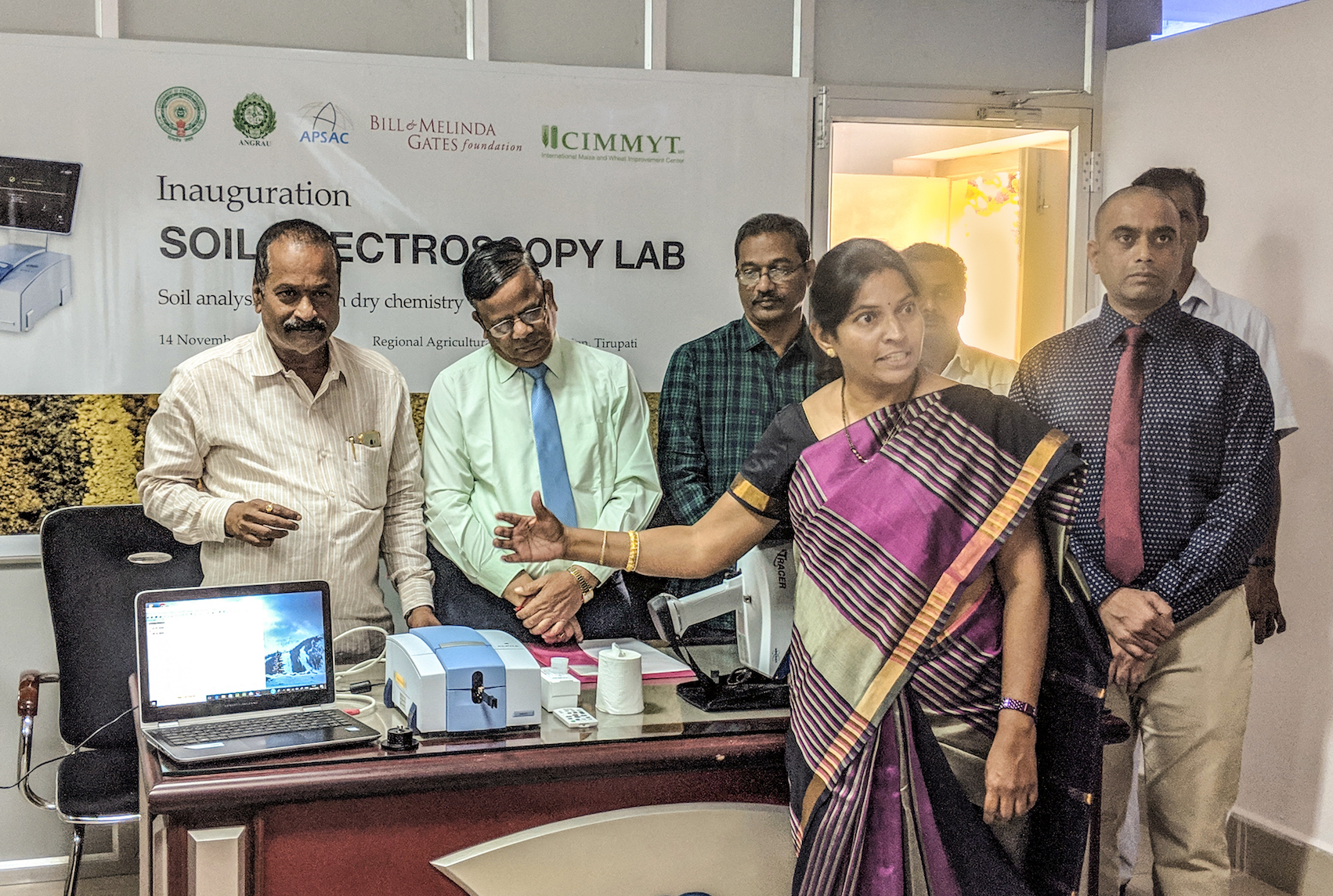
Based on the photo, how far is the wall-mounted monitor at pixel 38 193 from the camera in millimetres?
2934

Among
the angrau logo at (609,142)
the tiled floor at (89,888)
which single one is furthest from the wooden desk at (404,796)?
the angrau logo at (609,142)

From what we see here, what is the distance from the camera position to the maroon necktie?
2369mm

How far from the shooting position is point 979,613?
1793mm

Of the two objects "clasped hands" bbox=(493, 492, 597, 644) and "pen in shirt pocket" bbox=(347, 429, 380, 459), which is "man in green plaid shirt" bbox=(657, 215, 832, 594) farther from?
"pen in shirt pocket" bbox=(347, 429, 380, 459)

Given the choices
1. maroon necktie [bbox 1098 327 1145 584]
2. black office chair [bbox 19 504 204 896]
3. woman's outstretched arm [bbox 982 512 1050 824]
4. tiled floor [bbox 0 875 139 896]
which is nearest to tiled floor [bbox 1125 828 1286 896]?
tiled floor [bbox 0 875 139 896]

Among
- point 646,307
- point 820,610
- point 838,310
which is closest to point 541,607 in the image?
point 820,610

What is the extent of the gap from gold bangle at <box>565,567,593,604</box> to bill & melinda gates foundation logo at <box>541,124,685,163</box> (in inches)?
52.6

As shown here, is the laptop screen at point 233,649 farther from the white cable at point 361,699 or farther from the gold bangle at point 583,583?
the gold bangle at point 583,583

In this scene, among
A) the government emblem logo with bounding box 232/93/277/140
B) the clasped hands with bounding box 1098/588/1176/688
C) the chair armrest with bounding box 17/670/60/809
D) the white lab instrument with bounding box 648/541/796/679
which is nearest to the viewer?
the white lab instrument with bounding box 648/541/796/679

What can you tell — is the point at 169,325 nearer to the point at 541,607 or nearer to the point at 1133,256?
the point at 541,607

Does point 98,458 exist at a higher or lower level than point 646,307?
lower

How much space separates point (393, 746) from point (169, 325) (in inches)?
69.5

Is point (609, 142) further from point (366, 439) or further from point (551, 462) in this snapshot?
point (366, 439)

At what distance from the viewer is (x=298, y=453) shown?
2453mm
